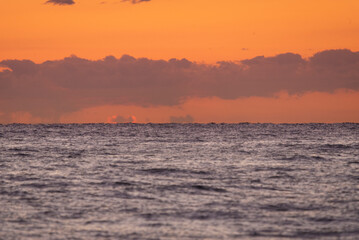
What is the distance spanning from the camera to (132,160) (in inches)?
2035

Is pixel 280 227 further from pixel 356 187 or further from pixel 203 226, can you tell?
pixel 356 187

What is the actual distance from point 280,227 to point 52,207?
34.1 feet

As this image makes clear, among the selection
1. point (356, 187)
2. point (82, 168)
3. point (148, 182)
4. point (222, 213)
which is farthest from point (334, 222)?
point (82, 168)

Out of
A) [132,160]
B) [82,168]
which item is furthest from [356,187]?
[132,160]

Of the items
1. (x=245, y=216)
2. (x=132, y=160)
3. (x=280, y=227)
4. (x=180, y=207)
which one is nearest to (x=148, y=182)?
(x=180, y=207)

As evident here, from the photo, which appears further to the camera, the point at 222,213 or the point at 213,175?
the point at 213,175

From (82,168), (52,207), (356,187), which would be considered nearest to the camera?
(52,207)

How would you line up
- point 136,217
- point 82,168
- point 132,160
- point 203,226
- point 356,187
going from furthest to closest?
point 132,160 → point 82,168 → point 356,187 → point 136,217 → point 203,226

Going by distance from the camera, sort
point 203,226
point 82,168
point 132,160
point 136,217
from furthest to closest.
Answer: point 132,160 → point 82,168 → point 136,217 → point 203,226

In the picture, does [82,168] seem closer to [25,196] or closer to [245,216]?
[25,196]

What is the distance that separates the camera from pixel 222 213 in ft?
79.3

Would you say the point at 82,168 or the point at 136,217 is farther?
the point at 82,168

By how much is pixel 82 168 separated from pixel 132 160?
889 cm

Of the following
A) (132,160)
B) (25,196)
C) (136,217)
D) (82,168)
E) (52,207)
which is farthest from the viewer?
(132,160)
